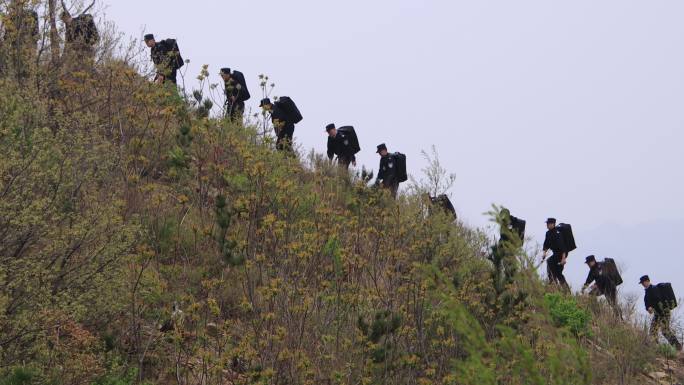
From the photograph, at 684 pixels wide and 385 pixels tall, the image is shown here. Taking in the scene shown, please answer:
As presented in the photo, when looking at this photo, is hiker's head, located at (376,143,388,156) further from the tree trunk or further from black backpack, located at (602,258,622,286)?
the tree trunk

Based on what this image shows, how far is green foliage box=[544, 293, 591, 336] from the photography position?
1252 cm

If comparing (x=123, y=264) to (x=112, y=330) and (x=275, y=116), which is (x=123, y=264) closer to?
(x=112, y=330)

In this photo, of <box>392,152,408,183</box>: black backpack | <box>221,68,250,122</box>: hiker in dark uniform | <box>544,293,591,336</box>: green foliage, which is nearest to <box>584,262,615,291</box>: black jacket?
<box>544,293,591,336</box>: green foliage

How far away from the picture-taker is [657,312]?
14117 mm

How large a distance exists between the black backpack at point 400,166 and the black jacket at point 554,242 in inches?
116

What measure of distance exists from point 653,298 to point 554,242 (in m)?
2.08

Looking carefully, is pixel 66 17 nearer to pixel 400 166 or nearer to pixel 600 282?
pixel 400 166

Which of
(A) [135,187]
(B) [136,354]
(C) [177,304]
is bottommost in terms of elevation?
(B) [136,354]

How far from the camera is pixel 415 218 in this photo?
36.6 feet

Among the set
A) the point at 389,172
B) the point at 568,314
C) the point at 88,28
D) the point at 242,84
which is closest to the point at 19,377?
the point at 568,314

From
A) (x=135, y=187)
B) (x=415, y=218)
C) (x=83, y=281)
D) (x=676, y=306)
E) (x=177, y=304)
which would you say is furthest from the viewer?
(x=676, y=306)

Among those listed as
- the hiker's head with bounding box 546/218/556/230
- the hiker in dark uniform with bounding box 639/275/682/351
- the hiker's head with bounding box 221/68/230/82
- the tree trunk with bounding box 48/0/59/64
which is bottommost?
the hiker in dark uniform with bounding box 639/275/682/351

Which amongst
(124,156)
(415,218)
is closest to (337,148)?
(415,218)

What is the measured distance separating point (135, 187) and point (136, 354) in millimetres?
2896
